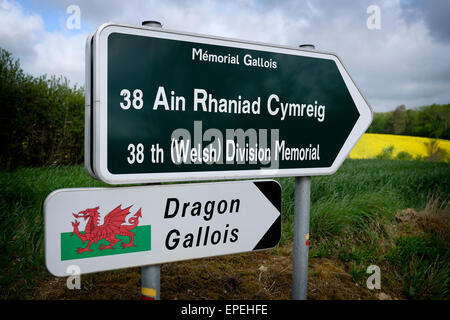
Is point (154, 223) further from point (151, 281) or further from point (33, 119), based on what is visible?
point (33, 119)

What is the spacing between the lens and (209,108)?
5.27ft

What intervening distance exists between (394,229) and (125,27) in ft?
12.2

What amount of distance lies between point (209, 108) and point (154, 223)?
0.61 meters

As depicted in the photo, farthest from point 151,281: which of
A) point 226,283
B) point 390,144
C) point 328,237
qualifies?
point 390,144

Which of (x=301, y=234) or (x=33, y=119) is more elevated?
(x=33, y=119)

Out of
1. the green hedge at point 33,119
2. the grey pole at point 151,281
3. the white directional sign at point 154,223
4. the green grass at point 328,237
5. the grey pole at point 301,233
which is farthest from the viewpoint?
the green hedge at point 33,119

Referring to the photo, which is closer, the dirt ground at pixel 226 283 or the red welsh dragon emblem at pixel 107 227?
the red welsh dragon emblem at pixel 107 227

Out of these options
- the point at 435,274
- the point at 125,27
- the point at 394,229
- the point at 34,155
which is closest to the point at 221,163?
the point at 125,27

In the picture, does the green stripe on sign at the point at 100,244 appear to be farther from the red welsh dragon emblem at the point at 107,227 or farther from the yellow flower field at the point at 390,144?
the yellow flower field at the point at 390,144

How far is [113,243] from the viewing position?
1482mm

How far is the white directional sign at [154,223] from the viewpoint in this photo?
139cm

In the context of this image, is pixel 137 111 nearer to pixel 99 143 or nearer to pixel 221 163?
pixel 99 143

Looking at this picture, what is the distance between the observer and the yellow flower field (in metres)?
19.6

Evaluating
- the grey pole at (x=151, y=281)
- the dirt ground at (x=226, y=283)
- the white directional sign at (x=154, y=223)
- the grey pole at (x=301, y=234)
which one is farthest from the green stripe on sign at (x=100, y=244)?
the dirt ground at (x=226, y=283)
